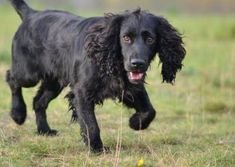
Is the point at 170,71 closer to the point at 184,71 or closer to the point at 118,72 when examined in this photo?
the point at 118,72

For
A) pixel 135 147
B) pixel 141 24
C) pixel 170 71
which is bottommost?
pixel 135 147

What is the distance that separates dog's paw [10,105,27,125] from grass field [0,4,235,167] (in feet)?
0.33

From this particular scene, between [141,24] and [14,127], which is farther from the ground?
[141,24]

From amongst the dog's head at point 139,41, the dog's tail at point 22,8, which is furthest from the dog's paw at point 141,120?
the dog's tail at point 22,8

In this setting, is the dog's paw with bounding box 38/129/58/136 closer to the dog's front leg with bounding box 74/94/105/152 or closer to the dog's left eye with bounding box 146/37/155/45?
the dog's front leg with bounding box 74/94/105/152

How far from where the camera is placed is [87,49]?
829 cm

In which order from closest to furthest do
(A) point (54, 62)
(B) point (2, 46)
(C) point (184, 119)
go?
(A) point (54, 62)
(C) point (184, 119)
(B) point (2, 46)

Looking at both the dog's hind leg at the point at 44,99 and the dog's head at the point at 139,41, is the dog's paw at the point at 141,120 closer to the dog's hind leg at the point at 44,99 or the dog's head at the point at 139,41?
the dog's head at the point at 139,41

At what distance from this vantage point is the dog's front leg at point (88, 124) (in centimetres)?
820

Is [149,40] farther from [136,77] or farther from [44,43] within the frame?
[44,43]

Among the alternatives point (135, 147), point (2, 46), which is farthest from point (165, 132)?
point (2, 46)

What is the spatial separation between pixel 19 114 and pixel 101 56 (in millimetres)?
2231

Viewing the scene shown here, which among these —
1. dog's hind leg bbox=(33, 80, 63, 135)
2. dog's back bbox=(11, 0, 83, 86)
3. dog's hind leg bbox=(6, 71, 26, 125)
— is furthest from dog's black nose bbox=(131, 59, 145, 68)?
dog's hind leg bbox=(6, 71, 26, 125)

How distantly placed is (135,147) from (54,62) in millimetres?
1504
